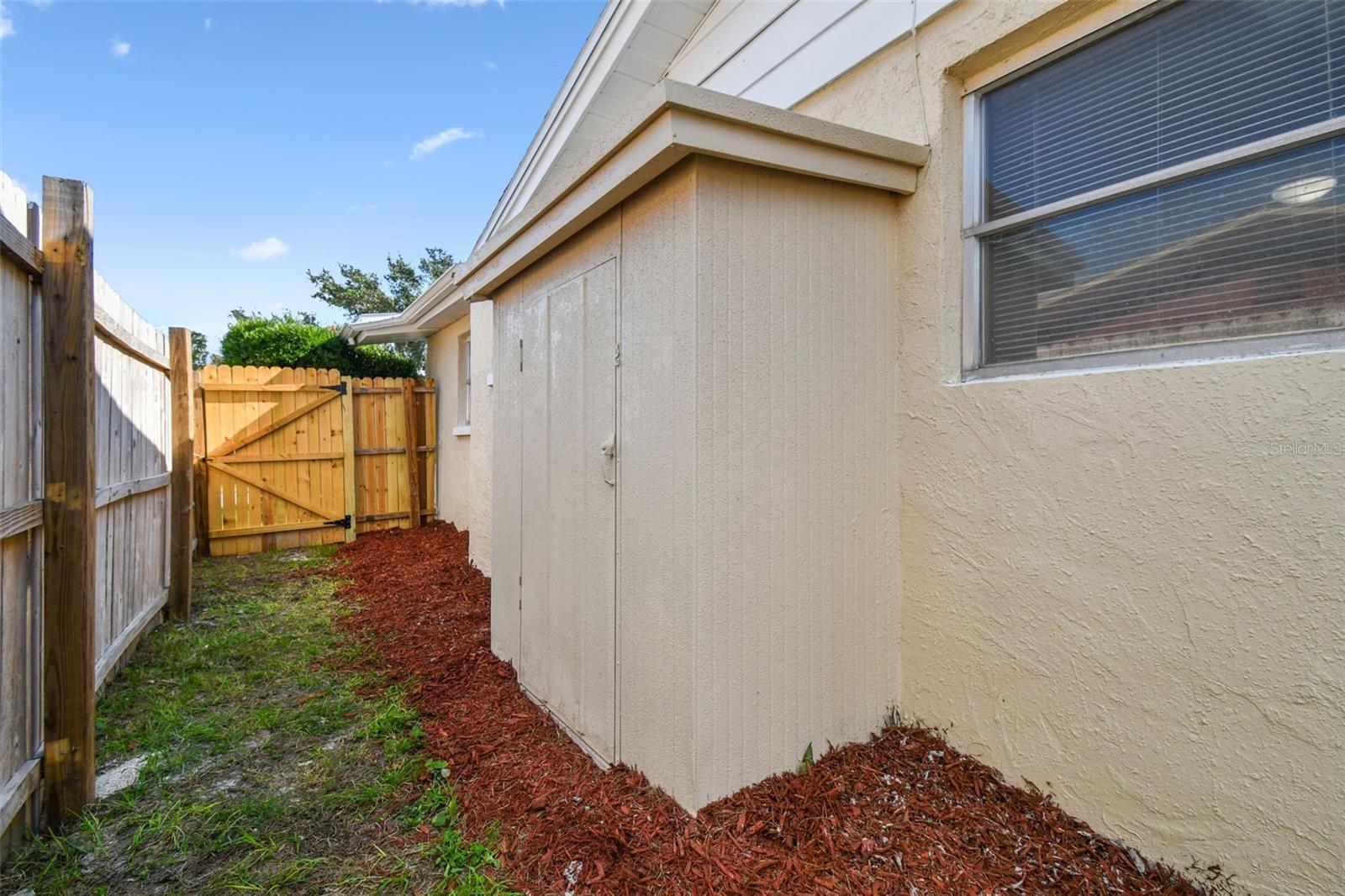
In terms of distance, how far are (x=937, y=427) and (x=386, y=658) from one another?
3780 millimetres

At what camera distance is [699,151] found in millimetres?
1967

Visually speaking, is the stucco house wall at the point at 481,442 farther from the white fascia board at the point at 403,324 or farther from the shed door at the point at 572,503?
the shed door at the point at 572,503

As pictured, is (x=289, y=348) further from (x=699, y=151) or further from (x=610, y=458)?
(x=699, y=151)

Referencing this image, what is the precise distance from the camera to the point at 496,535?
3.85 metres

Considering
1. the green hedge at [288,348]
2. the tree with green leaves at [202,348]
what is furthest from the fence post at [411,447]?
the tree with green leaves at [202,348]

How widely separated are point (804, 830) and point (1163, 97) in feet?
8.73

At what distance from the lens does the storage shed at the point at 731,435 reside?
6.79 ft

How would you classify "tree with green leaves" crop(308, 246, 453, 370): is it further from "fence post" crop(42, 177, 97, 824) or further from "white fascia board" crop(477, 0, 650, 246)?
"fence post" crop(42, 177, 97, 824)

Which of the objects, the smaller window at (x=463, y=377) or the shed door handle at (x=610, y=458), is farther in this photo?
the smaller window at (x=463, y=377)

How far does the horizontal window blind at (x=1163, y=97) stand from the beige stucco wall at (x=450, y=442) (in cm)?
654

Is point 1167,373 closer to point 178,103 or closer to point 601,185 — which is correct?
point 601,185

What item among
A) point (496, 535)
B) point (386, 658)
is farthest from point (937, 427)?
point (386, 658)
